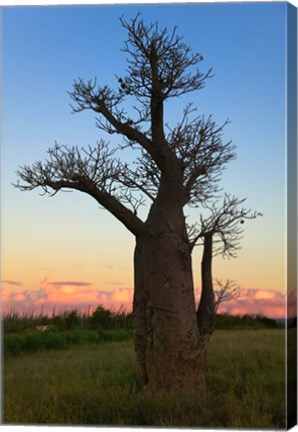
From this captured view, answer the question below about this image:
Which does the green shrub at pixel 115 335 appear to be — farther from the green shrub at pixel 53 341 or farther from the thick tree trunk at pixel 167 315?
the green shrub at pixel 53 341

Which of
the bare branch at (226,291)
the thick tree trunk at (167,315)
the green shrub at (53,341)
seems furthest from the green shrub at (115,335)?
the bare branch at (226,291)

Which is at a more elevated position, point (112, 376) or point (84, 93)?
point (84, 93)

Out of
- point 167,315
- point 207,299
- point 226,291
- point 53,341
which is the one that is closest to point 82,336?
point 53,341

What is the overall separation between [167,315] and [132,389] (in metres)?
0.62

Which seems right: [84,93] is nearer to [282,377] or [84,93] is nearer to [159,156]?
[159,156]

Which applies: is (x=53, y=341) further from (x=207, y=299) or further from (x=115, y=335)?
(x=207, y=299)

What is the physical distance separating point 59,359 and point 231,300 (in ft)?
4.86

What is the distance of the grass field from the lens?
26.2 feet

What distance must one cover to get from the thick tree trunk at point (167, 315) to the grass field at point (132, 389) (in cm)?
12

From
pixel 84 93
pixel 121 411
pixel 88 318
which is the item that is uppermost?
pixel 84 93

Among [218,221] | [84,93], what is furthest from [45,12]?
[218,221]

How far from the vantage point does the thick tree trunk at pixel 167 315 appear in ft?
26.9

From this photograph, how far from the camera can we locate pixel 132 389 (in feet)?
27.2

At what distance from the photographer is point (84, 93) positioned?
27.6 ft
